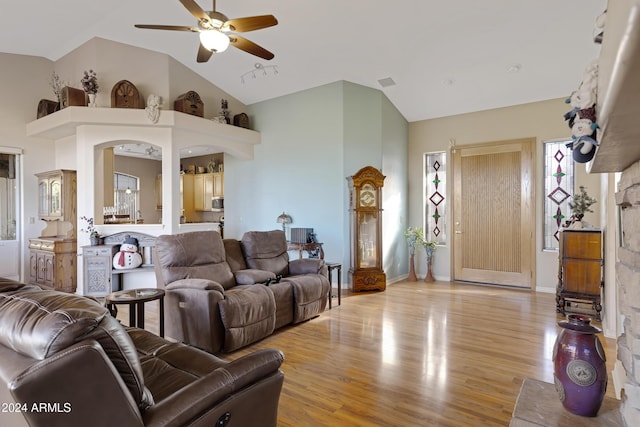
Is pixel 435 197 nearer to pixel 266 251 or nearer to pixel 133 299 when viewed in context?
pixel 266 251

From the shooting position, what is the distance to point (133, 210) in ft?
33.2

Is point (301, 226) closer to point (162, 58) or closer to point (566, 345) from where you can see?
point (162, 58)

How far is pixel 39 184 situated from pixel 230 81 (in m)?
3.90

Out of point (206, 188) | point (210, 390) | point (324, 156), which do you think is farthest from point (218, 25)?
point (206, 188)

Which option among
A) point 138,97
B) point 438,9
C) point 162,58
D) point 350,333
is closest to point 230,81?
point 162,58

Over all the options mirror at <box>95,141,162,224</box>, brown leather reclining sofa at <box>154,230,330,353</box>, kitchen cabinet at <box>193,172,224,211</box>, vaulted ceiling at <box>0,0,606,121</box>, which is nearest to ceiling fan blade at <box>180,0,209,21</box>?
vaulted ceiling at <box>0,0,606,121</box>

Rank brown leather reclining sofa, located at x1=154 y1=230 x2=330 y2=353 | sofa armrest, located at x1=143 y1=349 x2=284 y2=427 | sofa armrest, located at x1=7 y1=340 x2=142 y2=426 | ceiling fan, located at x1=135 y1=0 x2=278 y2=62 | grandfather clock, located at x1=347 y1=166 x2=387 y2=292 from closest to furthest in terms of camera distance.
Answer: sofa armrest, located at x1=7 y1=340 x2=142 y2=426 → sofa armrest, located at x1=143 y1=349 x2=284 y2=427 → ceiling fan, located at x1=135 y1=0 x2=278 y2=62 → brown leather reclining sofa, located at x1=154 y1=230 x2=330 y2=353 → grandfather clock, located at x1=347 y1=166 x2=387 y2=292

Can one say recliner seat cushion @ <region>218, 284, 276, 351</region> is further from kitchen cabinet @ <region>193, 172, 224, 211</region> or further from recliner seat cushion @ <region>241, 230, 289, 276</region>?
kitchen cabinet @ <region>193, 172, 224, 211</region>

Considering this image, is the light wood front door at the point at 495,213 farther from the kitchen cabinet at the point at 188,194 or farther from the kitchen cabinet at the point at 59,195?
the kitchen cabinet at the point at 188,194

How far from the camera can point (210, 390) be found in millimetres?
1330

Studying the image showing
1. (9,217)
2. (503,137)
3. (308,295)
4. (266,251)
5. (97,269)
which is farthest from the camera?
(9,217)

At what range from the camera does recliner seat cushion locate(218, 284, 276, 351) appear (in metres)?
3.06

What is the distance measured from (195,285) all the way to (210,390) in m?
1.89

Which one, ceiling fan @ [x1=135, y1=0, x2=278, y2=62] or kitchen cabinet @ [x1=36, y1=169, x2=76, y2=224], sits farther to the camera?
kitchen cabinet @ [x1=36, y1=169, x2=76, y2=224]
